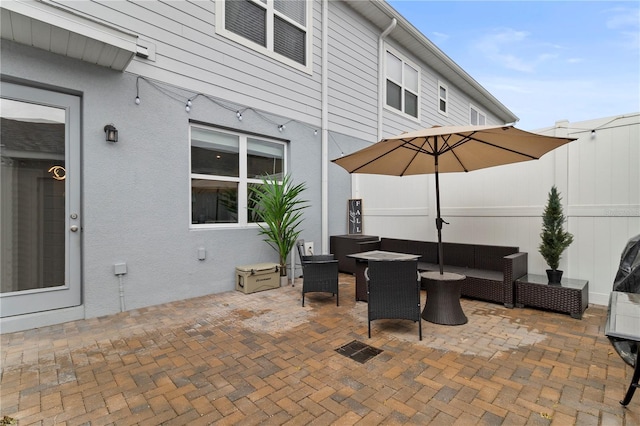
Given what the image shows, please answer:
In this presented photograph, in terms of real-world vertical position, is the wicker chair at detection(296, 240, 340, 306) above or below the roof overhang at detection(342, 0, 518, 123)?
below

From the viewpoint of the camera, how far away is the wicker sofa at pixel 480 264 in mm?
3902

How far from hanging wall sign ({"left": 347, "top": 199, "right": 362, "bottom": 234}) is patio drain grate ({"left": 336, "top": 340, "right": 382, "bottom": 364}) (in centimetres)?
393

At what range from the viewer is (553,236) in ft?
13.1

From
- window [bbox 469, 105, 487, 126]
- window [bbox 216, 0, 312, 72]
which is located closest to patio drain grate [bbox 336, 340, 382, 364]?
window [bbox 216, 0, 312, 72]

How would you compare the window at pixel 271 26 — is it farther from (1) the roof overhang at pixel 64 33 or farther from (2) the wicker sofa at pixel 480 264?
(2) the wicker sofa at pixel 480 264

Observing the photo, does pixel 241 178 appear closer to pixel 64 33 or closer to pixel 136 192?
pixel 136 192

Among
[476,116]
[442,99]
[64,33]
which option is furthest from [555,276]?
[476,116]

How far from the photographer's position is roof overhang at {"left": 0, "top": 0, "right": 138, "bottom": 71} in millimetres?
2684

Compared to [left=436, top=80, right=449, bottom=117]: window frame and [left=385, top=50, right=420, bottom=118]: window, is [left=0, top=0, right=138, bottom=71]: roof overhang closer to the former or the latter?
[left=385, top=50, right=420, bottom=118]: window

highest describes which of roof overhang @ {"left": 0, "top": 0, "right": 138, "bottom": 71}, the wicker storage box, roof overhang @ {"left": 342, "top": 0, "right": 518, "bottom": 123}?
roof overhang @ {"left": 342, "top": 0, "right": 518, "bottom": 123}

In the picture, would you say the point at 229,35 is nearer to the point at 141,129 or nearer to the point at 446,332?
the point at 141,129

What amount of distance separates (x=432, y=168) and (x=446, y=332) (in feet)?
7.70

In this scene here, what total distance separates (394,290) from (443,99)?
891 cm

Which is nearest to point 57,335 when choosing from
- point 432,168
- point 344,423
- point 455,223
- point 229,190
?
point 229,190
